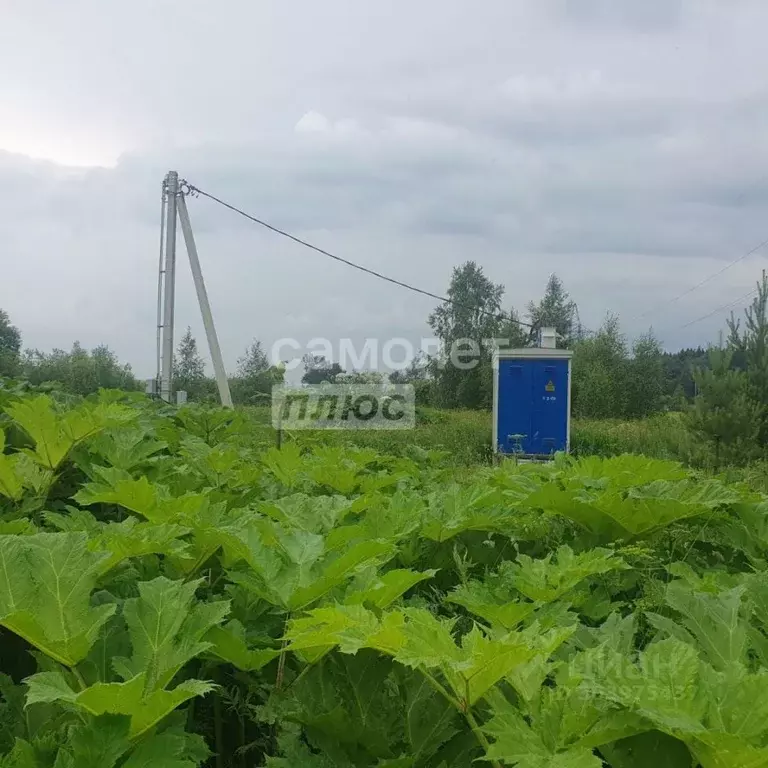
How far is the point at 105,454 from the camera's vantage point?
2.05m

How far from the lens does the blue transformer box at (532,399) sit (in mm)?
14812

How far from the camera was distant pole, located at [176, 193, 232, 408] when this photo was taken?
17391mm

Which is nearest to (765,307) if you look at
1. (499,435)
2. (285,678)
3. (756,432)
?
(756,432)

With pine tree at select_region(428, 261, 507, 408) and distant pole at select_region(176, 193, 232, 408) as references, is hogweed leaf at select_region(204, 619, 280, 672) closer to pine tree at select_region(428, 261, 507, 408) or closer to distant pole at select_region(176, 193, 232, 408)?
distant pole at select_region(176, 193, 232, 408)

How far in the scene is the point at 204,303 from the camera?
17422 millimetres

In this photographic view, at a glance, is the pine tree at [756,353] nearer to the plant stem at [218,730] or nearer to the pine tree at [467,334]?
the plant stem at [218,730]

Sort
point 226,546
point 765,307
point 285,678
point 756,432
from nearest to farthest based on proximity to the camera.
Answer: point 285,678
point 226,546
point 756,432
point 765,307

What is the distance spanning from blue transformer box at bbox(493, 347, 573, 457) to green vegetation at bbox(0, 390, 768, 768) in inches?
522

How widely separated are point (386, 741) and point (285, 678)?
0.19 meters

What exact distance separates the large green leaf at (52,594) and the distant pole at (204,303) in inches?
652

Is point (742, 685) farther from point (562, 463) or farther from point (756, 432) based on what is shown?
point (756, 432)

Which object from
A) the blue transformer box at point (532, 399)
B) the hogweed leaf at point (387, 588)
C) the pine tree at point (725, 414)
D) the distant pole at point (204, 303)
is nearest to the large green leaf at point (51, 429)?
the hogweed leaf at point (387, 588)

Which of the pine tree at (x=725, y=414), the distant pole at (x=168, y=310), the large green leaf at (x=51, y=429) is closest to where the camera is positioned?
the large green leaf at (x=51, y=429)

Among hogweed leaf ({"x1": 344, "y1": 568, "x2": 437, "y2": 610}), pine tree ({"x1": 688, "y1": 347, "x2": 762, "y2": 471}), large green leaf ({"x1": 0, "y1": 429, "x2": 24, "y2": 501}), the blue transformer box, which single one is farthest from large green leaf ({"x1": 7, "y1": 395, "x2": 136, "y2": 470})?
the blue transformer box
